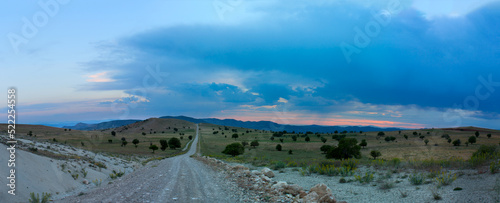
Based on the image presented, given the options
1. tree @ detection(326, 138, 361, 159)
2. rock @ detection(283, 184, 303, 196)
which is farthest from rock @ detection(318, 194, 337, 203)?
tree @ detection(326, 138, 361, 159)

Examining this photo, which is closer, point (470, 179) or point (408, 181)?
point (470, 179)

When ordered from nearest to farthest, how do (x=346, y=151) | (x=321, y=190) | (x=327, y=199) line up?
1. (x=327, y=199)
2. (x=321, y=190)
3. (x=346, y=151)

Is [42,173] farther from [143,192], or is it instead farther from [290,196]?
[290,196]

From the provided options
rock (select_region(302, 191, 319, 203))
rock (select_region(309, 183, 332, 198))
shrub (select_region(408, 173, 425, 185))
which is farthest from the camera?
shrub (select_region(408, 173, 425, 185))

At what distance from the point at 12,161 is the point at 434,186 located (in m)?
20.2

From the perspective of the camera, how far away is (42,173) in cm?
1548

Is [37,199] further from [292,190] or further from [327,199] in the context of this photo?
[327,199]

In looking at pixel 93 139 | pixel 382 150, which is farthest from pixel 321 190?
pixel 93 139

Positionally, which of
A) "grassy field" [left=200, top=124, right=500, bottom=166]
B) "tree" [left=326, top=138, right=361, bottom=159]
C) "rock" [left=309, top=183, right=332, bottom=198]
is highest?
"rock" [left=309, top=183, right=332, bottom=198]

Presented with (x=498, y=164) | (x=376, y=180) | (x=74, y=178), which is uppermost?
(x=498, y=164)

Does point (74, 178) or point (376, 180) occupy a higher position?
point (376, 180)

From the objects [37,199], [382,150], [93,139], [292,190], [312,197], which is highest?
[312,197]

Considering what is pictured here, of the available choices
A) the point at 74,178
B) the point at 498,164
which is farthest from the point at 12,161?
the point at 498,164

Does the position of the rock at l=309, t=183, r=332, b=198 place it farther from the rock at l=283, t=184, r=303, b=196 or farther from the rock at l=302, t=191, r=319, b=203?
the rock at l=283, t=184, r=303, b=196
